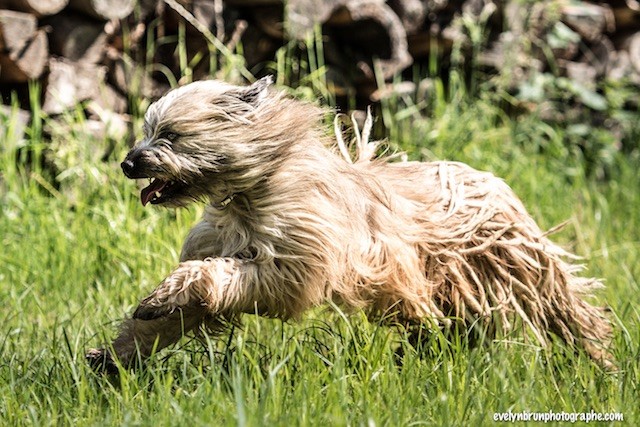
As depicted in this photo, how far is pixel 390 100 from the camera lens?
247 inches

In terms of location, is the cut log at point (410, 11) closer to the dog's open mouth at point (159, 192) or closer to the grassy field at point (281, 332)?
the grassy field at point (281, 332)

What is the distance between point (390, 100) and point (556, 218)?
1303mm

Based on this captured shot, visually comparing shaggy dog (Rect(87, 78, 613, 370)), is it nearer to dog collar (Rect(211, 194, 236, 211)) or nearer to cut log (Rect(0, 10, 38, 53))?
dog collar (Rect(211, 194, 236, 211))

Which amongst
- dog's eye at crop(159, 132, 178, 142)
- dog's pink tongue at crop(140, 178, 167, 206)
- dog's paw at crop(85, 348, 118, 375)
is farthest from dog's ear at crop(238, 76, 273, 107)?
dog's paw at crop(85, 348, 118, 375)

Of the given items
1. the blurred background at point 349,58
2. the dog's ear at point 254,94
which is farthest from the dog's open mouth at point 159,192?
the blurred background at point 349,58

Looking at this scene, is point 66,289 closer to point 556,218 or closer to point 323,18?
point 323,18

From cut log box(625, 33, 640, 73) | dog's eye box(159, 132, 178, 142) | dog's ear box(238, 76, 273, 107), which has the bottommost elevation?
cut log box(625, 33, 640, 73)

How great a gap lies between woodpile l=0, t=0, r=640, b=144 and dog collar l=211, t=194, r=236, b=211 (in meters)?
2.19

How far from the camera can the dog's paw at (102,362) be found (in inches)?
129

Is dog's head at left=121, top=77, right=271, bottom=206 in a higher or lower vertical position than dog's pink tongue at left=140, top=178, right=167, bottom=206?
higher

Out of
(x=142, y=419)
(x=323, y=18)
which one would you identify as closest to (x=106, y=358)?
(x=142, y=419)

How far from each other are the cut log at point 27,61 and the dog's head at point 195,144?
7.39 ft

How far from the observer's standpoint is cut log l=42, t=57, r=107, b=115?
17.6ft

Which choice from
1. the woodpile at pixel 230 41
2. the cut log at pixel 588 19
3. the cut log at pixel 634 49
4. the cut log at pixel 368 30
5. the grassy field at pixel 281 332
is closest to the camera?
the grassy field at pixel 281 332
